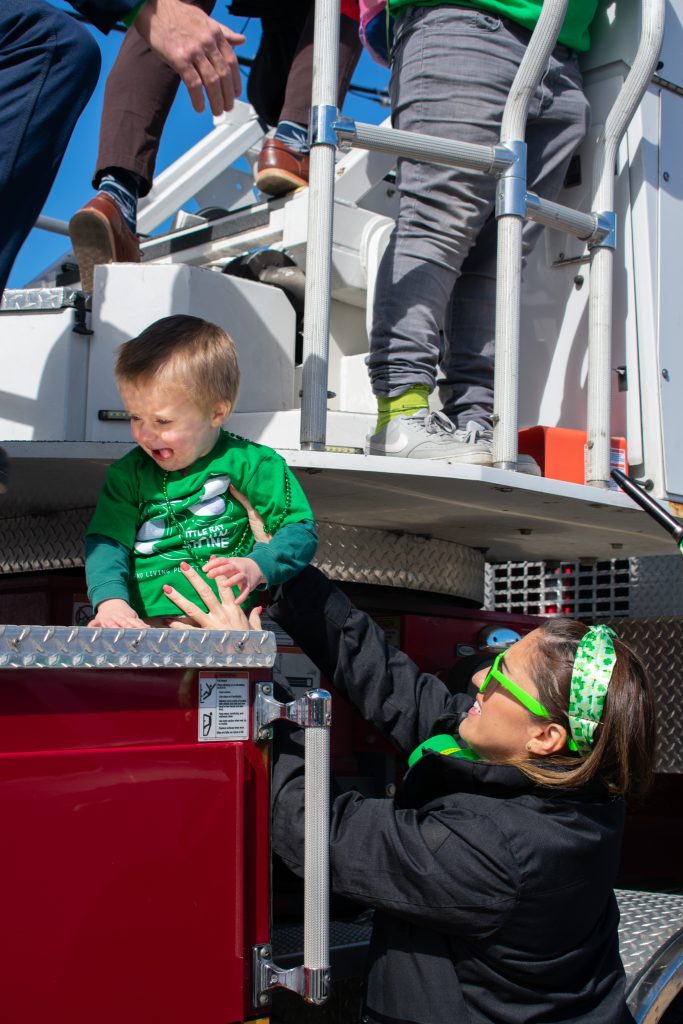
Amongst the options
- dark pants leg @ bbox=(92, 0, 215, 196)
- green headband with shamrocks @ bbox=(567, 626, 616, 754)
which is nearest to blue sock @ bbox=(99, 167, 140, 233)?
dark pants leg @ bbox=(92, 0, 215, 196)

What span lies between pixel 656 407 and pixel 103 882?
2251 mm

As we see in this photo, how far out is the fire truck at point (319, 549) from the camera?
Result: 148 centimetres

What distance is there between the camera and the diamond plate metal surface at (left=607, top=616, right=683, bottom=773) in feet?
11.1

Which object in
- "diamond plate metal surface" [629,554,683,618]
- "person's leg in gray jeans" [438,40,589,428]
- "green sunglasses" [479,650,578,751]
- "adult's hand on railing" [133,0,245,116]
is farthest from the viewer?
"diamond plate metal surface" [629,554,683,618]

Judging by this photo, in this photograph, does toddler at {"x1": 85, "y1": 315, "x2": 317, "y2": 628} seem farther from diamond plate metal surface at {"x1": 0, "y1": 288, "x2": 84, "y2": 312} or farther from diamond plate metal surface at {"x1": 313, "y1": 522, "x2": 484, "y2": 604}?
diamond plate metal surface at {"x1": 313, "y1": 522, "x2": 484, "y2": 604}

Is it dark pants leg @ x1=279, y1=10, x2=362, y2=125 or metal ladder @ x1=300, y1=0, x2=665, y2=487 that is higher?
dark pants leg @ x1=279, y1=10, x2=362, y2=125

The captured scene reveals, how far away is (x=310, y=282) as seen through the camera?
2.63m

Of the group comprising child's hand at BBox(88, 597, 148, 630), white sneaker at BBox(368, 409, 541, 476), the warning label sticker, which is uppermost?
white sneaker at BBox(368, 409, 541, 476)

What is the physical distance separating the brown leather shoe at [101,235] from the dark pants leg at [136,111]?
0.25 m

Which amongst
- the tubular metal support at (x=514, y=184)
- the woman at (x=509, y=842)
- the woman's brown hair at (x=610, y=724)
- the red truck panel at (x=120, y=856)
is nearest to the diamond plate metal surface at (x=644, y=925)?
the woman at (x=509, y=842)

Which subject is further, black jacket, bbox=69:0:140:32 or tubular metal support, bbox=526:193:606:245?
tubular metal support, bbox=526:193:606:245

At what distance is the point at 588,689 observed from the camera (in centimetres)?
184

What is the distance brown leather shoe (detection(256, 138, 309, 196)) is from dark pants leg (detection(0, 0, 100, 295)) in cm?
141

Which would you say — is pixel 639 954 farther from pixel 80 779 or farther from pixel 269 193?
pixel 269 193
